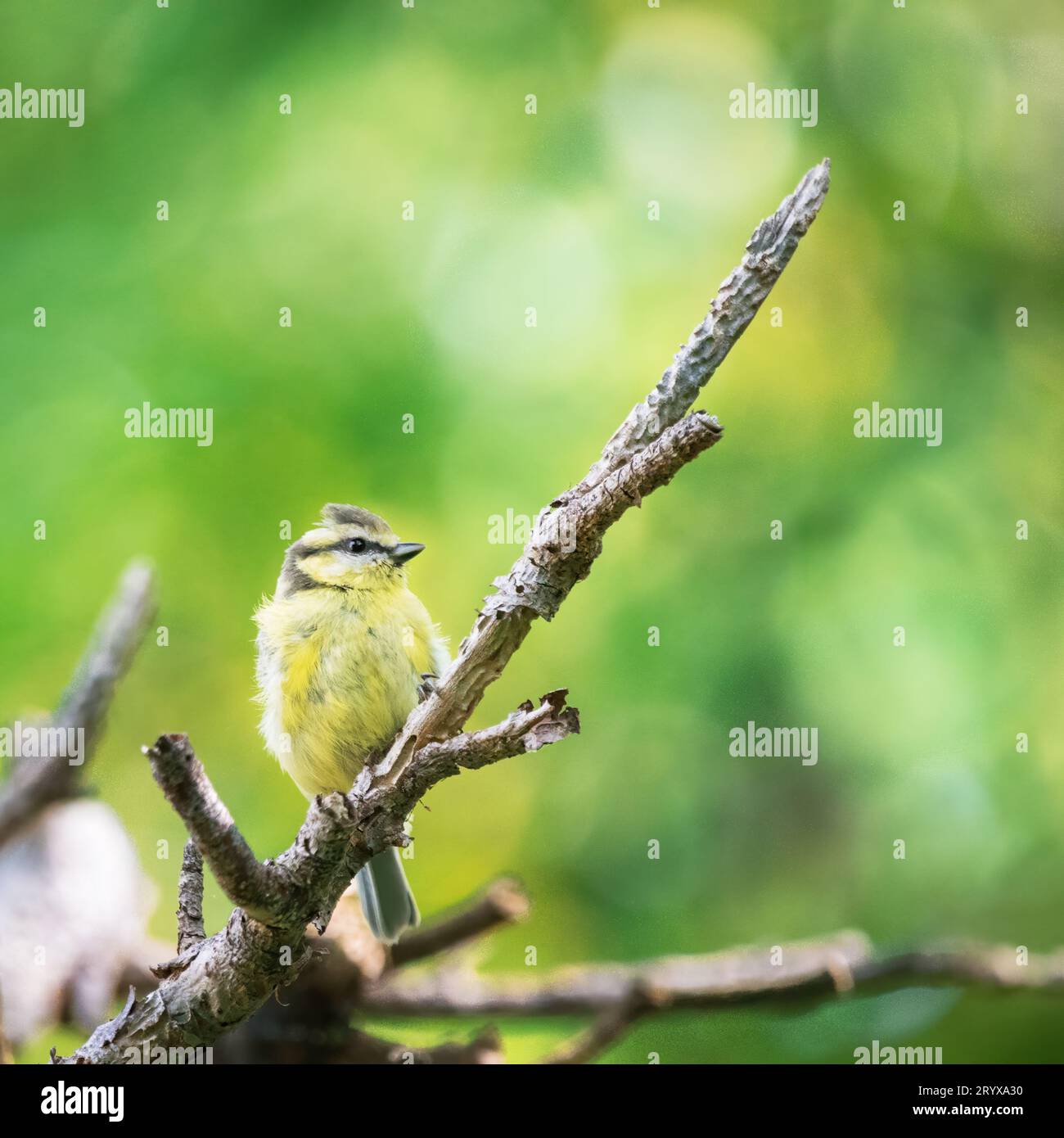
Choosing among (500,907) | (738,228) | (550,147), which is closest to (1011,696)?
(738,228)

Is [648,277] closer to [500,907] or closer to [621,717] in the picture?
[621,717]

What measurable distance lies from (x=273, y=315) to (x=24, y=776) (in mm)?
2608

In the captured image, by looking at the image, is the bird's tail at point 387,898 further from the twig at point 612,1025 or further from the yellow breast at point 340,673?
the twig at point 612,1025

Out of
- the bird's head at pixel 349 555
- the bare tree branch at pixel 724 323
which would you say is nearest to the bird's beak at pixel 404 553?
the bird's head at pixel 349 555

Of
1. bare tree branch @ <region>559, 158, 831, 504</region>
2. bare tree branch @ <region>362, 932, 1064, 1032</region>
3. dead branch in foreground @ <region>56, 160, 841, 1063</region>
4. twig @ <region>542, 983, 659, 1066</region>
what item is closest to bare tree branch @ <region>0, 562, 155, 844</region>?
dead branch in foreground @ <region>56, 160, 841, 1063</region>

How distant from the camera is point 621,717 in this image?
5.22 meters

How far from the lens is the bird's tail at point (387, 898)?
133 inches

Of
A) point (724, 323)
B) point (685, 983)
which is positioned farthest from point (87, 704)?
point (724, 323)

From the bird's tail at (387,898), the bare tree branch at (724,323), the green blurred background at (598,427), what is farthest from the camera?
the green blurred background at (598,427)

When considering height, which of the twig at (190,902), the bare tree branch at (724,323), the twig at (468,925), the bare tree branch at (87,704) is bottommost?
the twig at (468,925)

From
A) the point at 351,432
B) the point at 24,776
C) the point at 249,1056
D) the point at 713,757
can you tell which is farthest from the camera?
the point at 713,757

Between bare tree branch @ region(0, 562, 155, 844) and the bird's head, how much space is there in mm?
457

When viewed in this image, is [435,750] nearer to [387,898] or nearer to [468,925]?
[468,925]

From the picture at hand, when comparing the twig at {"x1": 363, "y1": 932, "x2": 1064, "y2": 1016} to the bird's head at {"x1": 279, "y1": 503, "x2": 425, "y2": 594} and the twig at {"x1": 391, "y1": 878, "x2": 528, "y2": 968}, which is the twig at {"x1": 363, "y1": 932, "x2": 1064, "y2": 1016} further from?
the bird's head at {"x1": 279, "y1": 503, "x2": 425, "y2": 594}
